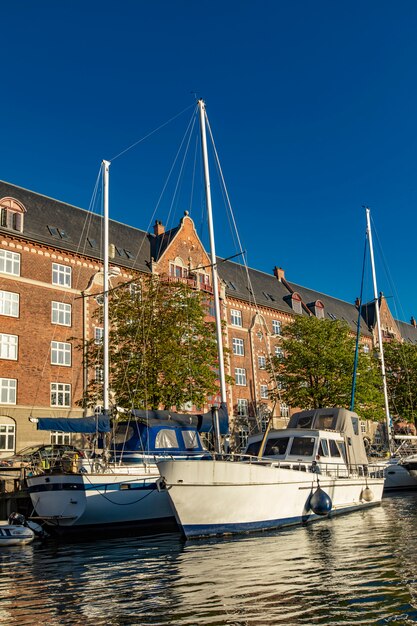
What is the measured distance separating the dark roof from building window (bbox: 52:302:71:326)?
161 inches

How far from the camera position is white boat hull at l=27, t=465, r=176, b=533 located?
69.4 feet

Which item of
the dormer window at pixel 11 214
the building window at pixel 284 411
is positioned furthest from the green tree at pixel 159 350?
the building window at pixel 284 411

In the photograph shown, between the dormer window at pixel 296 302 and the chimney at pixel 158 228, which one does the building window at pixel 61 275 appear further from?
the dormer window at pixel 296 302

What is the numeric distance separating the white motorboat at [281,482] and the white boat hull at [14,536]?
685 centimetres

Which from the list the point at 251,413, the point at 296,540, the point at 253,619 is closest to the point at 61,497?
the point at 296,540

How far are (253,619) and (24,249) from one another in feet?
112

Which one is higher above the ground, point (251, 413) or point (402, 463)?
point (251, 413)

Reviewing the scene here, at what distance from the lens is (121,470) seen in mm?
22750

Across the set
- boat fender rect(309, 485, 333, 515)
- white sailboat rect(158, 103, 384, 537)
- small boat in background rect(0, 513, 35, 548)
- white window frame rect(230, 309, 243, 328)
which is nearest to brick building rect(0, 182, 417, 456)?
white window frame rect(230, 309, 243, 328)

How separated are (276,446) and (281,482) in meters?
4.88

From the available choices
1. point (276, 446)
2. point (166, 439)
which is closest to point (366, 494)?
point (276, 446)

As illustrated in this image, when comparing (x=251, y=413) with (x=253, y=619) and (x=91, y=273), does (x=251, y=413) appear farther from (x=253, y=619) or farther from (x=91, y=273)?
(x=253, y=619)

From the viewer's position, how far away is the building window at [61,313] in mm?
40219

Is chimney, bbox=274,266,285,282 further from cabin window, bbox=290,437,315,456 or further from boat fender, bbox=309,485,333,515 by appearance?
boat fender, bbox=309,485,333,515
